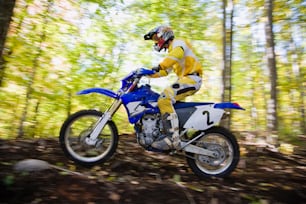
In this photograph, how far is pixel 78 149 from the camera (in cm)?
424

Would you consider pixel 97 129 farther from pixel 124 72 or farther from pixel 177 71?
pixel 124 72

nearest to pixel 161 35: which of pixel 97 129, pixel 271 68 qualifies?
pixel 97 129

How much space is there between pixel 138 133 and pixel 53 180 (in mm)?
1417

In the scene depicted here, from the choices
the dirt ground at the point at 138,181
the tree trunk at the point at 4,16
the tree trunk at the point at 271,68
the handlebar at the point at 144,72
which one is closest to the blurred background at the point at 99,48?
the tree trunk at the point at 271,68

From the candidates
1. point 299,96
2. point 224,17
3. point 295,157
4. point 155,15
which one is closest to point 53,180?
point 295,157

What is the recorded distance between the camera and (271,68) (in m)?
6.38

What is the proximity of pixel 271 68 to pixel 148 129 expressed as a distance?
361 cm

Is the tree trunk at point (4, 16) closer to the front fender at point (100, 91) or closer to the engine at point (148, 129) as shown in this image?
the front fender at point (100, 91)

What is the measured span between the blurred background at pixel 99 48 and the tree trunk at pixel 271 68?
0.07 ft

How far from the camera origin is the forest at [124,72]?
3773 millimetres

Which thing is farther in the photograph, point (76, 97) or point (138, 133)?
point (76, 97)

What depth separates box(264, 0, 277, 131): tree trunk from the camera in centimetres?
614

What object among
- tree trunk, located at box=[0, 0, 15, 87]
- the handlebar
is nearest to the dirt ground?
the handlebar

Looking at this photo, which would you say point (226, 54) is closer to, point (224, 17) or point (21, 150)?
point (224, 17)
